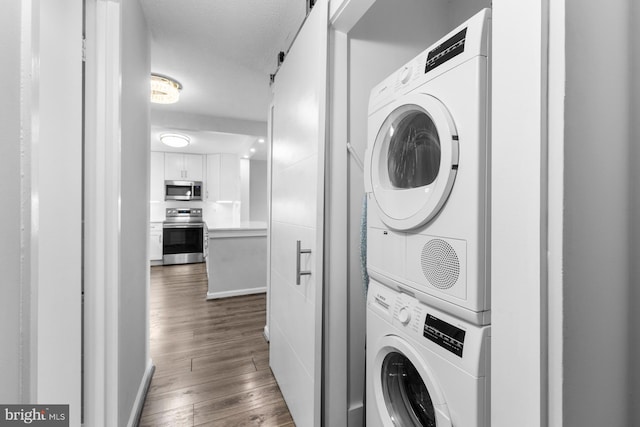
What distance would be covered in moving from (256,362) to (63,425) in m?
1.40

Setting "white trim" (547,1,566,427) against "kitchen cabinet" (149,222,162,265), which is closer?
"white trim" (547,1,566,427)

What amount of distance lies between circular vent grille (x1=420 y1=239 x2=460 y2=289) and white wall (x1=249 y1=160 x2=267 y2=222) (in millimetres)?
6433

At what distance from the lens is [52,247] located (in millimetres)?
1015

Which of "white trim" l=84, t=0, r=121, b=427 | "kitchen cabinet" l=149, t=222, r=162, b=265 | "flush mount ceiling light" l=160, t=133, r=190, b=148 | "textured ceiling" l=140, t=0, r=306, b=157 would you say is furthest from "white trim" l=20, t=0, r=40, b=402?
"kitchen cabinet" l=149, t=222, r=162, b=265

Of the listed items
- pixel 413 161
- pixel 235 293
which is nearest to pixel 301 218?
pixel 413 161

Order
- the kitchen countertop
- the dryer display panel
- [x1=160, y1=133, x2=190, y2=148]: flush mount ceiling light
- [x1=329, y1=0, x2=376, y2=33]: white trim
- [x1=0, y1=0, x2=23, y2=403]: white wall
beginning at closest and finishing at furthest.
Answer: [x1=0, y1=0, x2=23, y2=403]: white wall
the dryer display panel
[x1=329, y1=0, x2=376, y2=33]: white trim
the kitchen countertop
[x1=160, y1=133, x2=190, y2=148]: flush mount ceiling light

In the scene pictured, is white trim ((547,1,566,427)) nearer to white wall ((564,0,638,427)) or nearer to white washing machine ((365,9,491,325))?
white wall ((564,0,638,427))

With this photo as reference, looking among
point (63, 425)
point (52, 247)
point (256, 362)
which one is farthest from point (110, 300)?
point (256, 362)

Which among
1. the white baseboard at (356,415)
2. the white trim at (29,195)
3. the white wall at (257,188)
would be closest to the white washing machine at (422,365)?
the white baseboard at (356,415)

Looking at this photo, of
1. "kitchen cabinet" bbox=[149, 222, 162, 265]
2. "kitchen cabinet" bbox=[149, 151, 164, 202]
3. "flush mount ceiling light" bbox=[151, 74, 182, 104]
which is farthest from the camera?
"kitchen cabinet" bbox=[149, 151, 164, 202]

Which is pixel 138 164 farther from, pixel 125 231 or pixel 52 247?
pixel 52 247

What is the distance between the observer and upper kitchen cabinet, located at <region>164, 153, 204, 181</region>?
5.53 metres

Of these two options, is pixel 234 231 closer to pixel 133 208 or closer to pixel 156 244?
pixel 133 208

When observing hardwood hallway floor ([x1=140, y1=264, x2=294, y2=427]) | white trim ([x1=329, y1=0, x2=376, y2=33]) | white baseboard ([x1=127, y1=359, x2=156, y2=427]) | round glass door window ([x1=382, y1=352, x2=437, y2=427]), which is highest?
white trim ([x1=329, y1=0, x2=376, y2=33])
